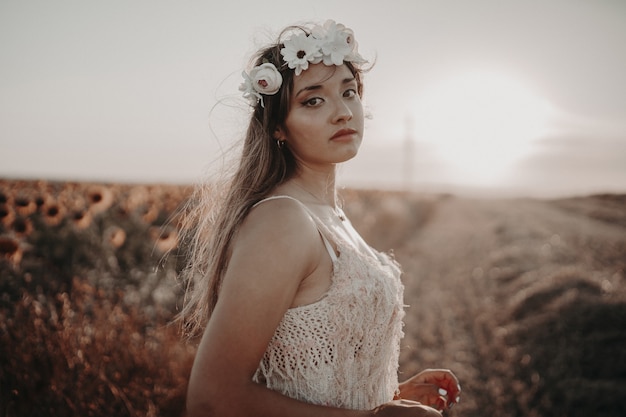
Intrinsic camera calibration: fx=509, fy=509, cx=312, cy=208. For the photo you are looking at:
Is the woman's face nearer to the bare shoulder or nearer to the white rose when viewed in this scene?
the white rose

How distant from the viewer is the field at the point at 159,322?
3.41m

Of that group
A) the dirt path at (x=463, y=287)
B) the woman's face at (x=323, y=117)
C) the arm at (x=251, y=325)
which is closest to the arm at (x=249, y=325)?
the arm at (x=251, y=325)

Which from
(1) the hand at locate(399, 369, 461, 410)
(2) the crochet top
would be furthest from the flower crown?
(1) the hand at locate(399, 369, 461, 410)

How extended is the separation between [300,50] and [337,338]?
1.17 meters

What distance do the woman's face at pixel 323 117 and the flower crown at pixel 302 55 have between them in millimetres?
47

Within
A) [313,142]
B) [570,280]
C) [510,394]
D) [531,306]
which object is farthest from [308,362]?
[570,280]

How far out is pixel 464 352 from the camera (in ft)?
20.0

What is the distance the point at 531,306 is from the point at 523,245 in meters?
4.77

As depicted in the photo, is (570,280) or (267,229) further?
(570,280)

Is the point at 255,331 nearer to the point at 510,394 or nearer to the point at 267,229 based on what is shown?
the point at 267,229

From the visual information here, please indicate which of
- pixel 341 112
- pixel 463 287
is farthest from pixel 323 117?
pixel 463 287

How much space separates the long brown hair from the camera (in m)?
1.89

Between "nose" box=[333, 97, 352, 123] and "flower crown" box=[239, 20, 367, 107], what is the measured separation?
0.62 feet

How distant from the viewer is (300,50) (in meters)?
2.11
